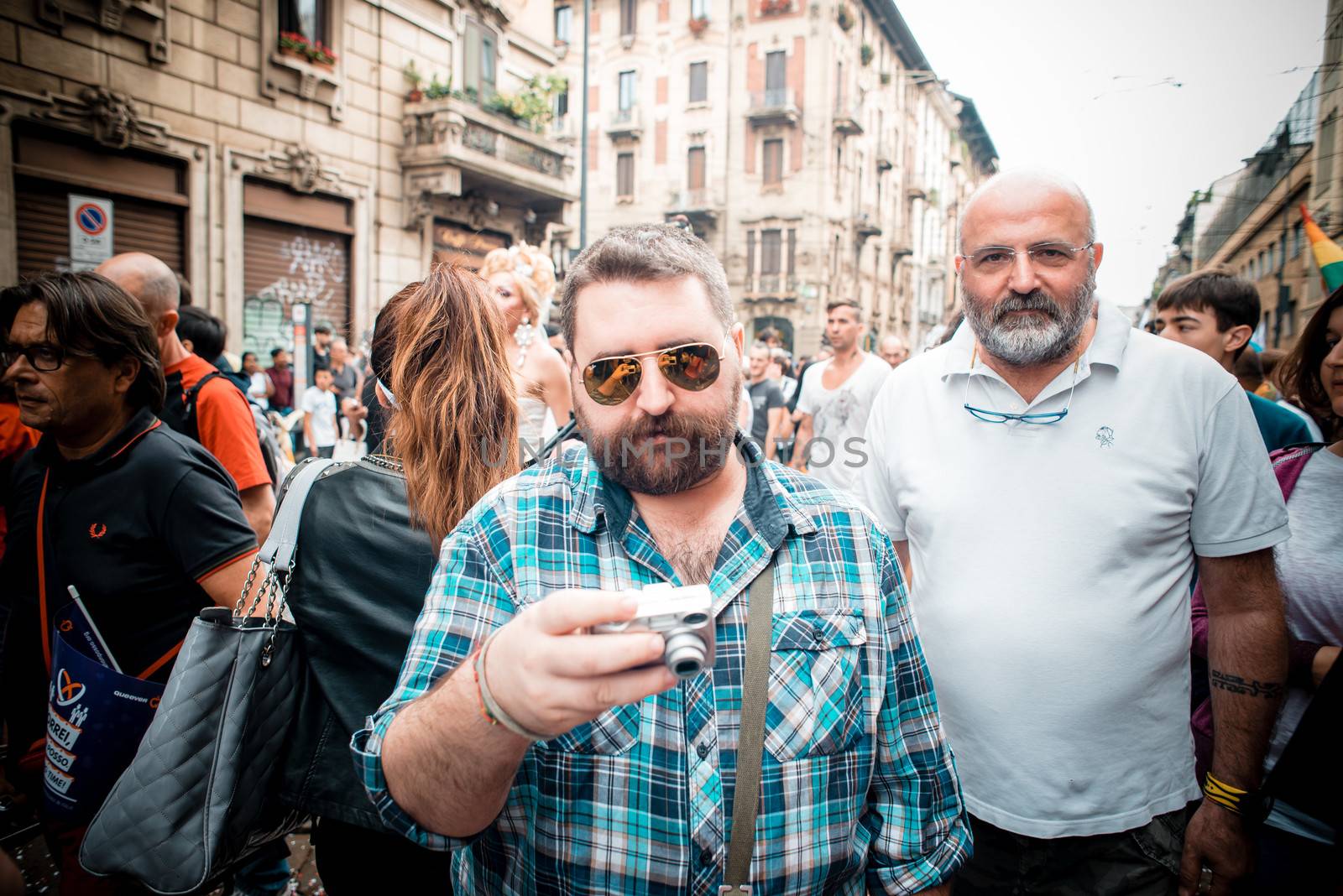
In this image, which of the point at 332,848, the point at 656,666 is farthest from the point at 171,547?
the point at 656,666

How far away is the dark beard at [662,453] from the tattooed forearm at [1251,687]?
1598 mm

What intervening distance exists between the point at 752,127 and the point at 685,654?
1379 inches

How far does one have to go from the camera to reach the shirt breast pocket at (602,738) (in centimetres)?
128

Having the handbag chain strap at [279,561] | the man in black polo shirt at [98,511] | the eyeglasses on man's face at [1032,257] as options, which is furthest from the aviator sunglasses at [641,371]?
the man in black polo shirt at [98,511]

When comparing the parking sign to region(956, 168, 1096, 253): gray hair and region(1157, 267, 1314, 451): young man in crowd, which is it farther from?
region(1157, 267, 1314, 451): young man in crowd

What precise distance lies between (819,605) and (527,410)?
9.85 feet

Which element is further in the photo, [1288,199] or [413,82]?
[413,82]

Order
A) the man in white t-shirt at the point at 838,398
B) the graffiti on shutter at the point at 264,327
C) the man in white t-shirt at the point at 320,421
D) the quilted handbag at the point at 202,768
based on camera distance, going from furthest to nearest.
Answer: the graffiti on shutter at the point at 264,327
the man in white t-shirt at the point at 320,421
the man in white t-shirt at the point at 838,398
the quilted handbag at the point at 202,768

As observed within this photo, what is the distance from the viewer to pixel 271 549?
1.86 metres

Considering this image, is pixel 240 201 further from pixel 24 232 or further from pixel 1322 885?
pixel 1322 885

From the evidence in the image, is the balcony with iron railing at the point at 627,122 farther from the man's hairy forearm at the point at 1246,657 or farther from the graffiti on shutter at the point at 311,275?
the man's hairy forearm at the point at 1246,657

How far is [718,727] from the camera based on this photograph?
1.31m

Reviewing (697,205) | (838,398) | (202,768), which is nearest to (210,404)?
(202,768)

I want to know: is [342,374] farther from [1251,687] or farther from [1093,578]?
[1251,687]
